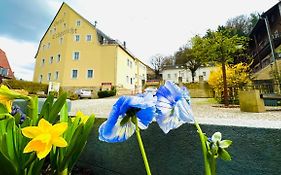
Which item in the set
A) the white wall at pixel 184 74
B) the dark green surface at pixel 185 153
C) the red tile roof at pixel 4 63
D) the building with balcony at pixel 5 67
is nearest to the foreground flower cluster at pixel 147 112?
the dark green surface at pixel 185 153

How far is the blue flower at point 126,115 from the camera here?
0.52m

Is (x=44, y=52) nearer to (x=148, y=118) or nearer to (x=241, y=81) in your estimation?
(x=241, y=81)

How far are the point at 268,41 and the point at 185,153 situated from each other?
19277mm

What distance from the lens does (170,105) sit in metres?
0.57

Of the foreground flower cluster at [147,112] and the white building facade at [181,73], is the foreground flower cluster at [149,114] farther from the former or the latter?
the white building facade at [181,73]

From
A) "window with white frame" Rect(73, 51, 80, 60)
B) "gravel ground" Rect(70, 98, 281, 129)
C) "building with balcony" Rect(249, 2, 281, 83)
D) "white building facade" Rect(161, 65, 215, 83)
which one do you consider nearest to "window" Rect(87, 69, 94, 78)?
"window with white frame" Rect(73, 51, 80, 60)

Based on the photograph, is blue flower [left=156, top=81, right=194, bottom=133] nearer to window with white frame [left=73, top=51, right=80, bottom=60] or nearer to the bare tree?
window with white frame [left=73, top=51, right=80, bottom=60]

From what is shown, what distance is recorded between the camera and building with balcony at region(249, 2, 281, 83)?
1410 cm

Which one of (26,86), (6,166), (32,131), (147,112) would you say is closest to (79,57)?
(26,86)

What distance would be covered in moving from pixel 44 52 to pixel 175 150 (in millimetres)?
29158

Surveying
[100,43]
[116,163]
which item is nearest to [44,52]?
[100,43]

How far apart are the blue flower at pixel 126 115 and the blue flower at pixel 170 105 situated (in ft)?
0.09

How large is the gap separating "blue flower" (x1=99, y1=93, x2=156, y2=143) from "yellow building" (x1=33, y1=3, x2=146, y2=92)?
839 inches

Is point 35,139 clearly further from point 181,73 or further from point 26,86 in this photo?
point 181,73
